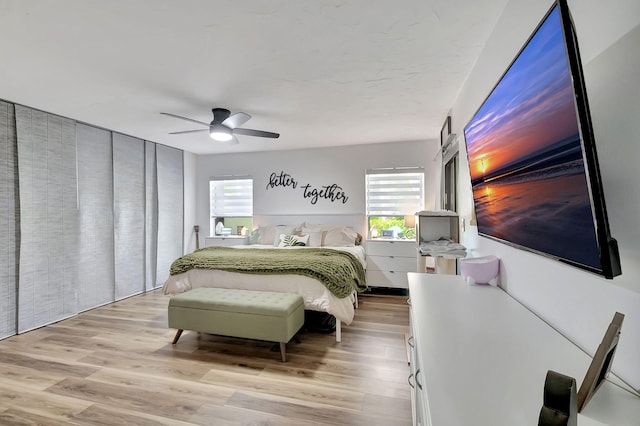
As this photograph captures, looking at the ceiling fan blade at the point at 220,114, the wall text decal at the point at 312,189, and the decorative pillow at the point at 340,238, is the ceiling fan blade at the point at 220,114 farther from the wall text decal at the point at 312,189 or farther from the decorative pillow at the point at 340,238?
the decorative pillow at the point at 340,238

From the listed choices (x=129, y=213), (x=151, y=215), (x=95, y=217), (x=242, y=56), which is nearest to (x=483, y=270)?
(x=242, y=56)

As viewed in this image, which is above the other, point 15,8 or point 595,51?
point 15,8

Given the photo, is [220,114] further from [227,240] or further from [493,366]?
[493,366]

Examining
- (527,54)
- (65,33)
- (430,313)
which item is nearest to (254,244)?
(65,33)

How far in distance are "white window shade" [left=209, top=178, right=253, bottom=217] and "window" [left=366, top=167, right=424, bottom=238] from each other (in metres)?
2.26

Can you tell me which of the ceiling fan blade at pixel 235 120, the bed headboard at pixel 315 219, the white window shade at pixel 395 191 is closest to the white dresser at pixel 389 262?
the bed headboard at pixel 315 219

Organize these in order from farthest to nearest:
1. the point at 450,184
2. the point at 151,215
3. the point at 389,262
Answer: the point at 151,215 < the point at 389,262 < the point at 450,184

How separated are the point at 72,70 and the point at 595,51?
3.12 meters

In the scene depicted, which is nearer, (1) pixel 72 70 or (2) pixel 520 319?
(2) pixel 520 319

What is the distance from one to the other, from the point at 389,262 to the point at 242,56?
11.2 ft

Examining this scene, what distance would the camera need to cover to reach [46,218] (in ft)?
10.9

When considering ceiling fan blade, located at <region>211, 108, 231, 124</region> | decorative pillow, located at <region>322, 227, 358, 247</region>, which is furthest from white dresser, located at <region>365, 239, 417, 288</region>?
ceiling fan blade, located at <region>211, 108, 231, 124</region>

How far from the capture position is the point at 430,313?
4.14 feet

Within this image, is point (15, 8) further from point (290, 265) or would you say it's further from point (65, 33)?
point (290, 265)
